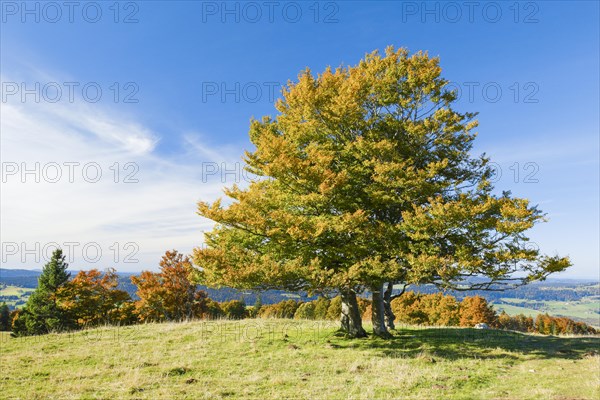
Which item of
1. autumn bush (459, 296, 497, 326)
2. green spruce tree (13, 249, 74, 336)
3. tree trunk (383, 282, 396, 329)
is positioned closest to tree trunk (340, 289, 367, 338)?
tree trunk (383, 282, 396, 329)

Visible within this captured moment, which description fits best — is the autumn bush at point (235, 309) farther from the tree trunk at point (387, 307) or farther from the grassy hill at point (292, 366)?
the tree trunk at point (387, 307)

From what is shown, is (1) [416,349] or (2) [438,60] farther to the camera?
(2) [438,60]

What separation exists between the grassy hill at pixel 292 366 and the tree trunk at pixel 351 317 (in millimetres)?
1013

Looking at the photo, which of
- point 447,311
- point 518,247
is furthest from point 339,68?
point 447,311

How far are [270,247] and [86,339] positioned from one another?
11918 mm

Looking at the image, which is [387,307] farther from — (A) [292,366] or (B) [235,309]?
(B) [235,309]

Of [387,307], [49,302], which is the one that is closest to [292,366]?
[387,307]

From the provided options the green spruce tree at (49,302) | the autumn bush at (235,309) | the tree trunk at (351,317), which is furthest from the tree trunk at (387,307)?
the autumn bush at (235,309)

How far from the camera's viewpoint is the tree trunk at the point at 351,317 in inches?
725

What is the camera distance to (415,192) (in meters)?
15.8

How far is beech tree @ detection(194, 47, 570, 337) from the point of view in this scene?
14453mm

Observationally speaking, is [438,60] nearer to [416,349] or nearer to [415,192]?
[415,192]

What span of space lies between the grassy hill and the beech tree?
298 cm

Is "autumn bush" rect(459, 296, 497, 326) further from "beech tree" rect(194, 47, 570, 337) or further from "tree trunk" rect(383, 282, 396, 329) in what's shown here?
"beech tree" rect(194, 47, 570, 337)
